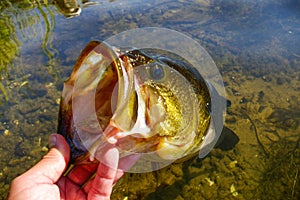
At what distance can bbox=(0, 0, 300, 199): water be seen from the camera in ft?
10.6

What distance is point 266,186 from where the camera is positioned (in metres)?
3.11

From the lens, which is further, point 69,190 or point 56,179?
point 69,190

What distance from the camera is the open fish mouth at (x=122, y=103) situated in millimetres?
1724

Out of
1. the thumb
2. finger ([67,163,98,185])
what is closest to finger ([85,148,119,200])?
finger ([67,163,98,185])

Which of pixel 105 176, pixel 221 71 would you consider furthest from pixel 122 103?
pixel 221 71

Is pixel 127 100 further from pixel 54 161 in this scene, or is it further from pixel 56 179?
pixel 56 179

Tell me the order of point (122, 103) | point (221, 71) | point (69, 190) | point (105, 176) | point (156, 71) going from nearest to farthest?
1. point (122, 103)
2. point (156, 71)
3. point (105, 176)
4. point (69, 190)
5. point (221, 71)

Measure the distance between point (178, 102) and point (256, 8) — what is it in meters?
4.53

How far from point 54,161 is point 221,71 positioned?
10.2ft

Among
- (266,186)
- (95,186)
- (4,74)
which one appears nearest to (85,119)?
(95,186)

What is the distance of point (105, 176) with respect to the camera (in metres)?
2.13

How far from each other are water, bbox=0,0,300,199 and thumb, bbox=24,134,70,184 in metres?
1.16

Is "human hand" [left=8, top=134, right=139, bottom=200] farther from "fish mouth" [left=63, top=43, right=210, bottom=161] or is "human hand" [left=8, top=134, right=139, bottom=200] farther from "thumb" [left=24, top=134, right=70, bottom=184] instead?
"fish mouth" [left=63, top=43, right=210, bottom=161]

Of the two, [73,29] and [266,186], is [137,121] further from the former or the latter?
[73,29]
